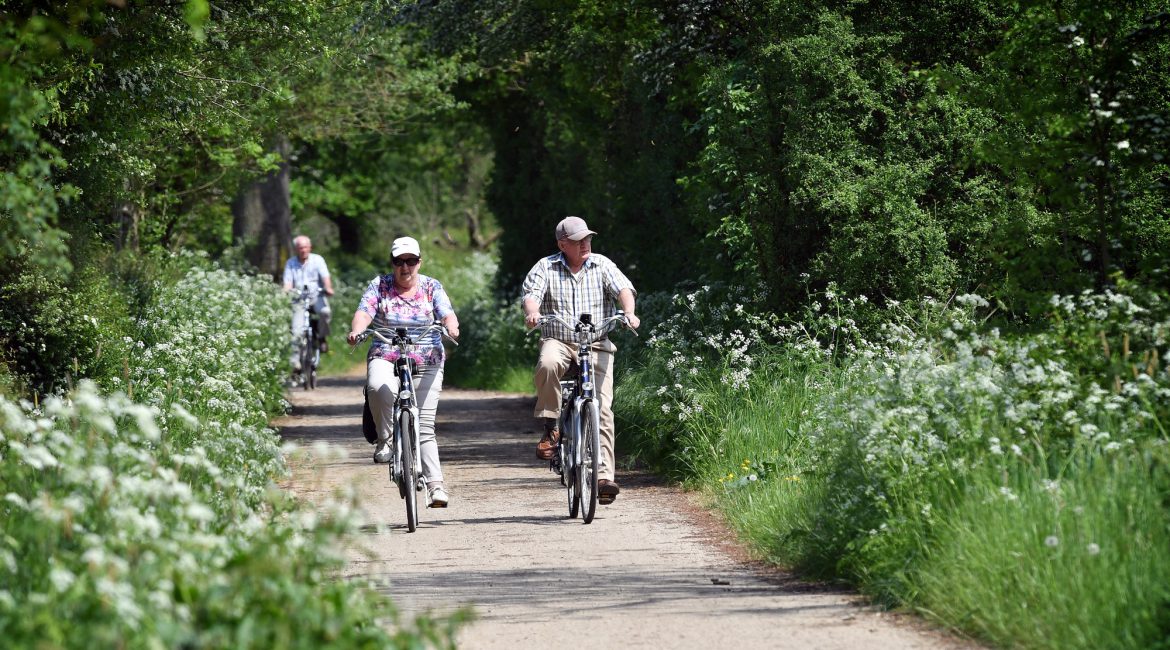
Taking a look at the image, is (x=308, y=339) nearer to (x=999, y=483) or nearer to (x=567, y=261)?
(x=567, y=261)

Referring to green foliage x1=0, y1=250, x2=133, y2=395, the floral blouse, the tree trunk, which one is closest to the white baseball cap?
the floral blouse

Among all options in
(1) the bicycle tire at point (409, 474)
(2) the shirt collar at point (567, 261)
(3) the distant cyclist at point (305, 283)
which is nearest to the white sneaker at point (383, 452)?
(1) the bicycle tire at point (409, 474)

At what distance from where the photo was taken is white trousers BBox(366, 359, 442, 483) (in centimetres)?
1036

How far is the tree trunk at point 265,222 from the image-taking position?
2766cm

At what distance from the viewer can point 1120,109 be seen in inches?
334

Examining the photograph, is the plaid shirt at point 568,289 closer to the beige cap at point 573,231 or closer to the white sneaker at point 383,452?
the beige cap at point 573,231

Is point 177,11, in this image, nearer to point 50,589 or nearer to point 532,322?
point 532,322

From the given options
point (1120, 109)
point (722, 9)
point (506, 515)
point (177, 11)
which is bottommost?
point (506, 515)

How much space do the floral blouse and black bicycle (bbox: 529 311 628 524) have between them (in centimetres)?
Answer: 72

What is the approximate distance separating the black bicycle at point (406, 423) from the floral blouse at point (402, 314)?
68 mm

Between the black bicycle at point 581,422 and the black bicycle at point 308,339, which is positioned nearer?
the black bicycle at point 581,422

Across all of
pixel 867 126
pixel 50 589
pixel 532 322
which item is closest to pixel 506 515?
pixel 532 322

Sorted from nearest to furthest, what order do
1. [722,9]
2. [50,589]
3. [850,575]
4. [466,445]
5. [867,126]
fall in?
[50,589] < [850,575] < [867,126] < [722,9] < [466,445]

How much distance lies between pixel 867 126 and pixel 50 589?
29.2 ft
